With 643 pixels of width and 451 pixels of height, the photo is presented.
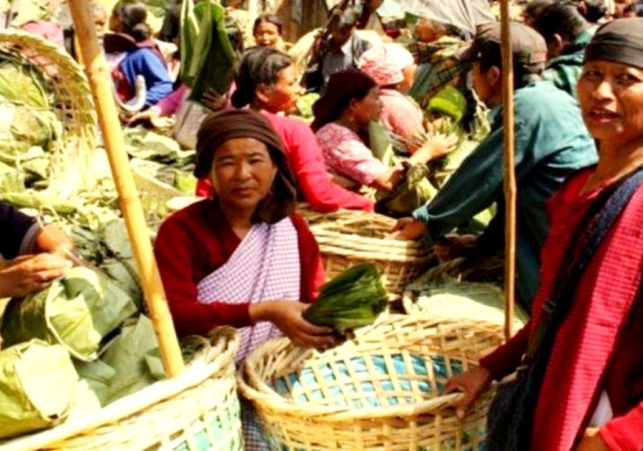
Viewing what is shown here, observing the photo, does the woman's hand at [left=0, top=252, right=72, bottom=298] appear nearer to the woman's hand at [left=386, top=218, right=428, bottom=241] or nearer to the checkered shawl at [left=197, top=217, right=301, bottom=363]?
the checkered shawl at [left=197, top=217, right=301, bottom=363]

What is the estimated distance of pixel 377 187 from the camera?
12.7 ft

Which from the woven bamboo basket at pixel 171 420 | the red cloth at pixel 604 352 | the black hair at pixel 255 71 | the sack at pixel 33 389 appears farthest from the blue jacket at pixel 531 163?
the sack at pixel 33 389

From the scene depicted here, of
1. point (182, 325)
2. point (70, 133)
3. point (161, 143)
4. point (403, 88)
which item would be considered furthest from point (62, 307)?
point (403, 88)

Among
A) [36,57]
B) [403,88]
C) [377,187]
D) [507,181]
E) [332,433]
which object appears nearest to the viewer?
[332,433]

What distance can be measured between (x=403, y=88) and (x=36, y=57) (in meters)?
2.32

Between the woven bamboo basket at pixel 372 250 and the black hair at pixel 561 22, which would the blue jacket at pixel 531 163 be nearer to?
the woven bamboo basket at pixel 372 250

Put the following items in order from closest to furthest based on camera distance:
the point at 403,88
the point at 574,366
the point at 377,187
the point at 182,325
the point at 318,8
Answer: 1. the point at 574,366
2. the point at 182,325
3. the point at 377,187
4. the point at 403,88
5. the point at 318,8

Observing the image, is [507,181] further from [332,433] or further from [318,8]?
[318,8]

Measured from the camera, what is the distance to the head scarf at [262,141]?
247cm

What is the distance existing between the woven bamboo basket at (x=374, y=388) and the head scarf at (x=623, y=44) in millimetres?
733

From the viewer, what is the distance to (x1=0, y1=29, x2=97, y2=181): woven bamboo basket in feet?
14.6

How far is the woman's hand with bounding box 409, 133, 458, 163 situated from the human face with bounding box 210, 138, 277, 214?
4.62ft

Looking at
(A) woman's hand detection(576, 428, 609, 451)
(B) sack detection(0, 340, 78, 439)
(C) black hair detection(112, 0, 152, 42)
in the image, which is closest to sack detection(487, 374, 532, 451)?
(A) woman's hand detection(576, 428, 609, 451)

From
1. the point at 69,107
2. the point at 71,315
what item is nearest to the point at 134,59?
the point at 69,107
